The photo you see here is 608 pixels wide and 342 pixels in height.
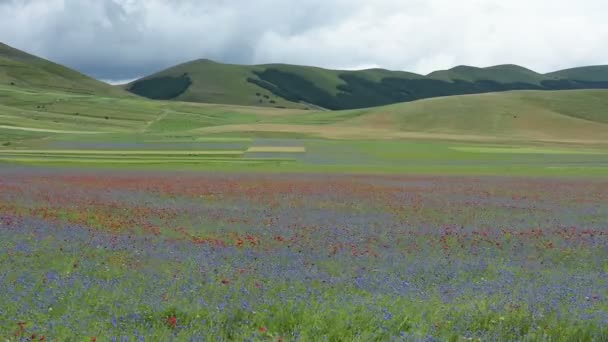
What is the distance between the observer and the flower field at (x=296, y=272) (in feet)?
27.5

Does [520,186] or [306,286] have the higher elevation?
[306,286]

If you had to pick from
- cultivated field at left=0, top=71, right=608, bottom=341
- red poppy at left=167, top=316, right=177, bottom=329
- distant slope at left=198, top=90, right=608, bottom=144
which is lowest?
distant slope at left=198, top=90, right=608, bottom=144

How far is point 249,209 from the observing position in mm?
24328

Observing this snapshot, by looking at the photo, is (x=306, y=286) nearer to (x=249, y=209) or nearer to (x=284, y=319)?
(x=284, y=319)

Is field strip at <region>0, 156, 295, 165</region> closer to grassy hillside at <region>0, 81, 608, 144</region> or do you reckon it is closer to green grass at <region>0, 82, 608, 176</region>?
green grass at <region>0, 82, 608, 176</region>

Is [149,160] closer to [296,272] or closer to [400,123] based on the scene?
[296,272]

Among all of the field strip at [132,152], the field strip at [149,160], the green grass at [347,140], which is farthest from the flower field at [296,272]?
the field strip at [132,152]

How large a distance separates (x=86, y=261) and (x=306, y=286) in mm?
4538

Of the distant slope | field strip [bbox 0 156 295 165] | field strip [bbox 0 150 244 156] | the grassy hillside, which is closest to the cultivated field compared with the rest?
field strip [bbox 0 156 295 165]

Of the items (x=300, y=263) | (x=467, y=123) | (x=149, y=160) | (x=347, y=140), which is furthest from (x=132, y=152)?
(x=467, y=123)

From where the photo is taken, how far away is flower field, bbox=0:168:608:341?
A: 837cm

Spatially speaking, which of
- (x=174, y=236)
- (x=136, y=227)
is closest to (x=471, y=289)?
(x=174, y=236)

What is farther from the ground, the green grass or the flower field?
the flower field

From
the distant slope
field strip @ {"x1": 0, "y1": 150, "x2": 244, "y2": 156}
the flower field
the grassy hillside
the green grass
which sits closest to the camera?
the flower field
